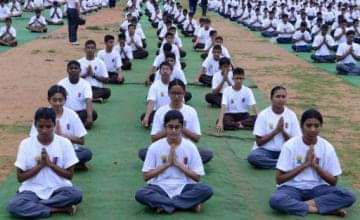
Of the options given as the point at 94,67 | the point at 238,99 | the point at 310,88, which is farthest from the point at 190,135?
the point at 310,88

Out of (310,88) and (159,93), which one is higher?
(159,93)

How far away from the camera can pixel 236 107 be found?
29.1 ft

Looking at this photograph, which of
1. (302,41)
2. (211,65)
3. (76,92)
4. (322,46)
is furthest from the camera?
(302,41)

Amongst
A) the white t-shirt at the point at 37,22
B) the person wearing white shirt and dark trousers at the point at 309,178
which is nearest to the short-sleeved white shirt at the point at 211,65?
the person wearing white shirt and dark trousers at the point at 309,178

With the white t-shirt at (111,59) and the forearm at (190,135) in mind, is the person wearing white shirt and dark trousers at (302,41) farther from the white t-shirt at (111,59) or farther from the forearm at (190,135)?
the forearm at (190,135)

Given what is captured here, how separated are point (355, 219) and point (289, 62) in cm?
1037

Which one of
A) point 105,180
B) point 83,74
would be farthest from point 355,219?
point 83,74

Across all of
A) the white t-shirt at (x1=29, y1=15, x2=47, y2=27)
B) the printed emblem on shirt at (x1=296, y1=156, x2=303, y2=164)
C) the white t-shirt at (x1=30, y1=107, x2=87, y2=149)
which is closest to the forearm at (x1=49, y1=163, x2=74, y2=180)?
the white t-shirt at (x1=30, y1=107, x2=87, y2=149)

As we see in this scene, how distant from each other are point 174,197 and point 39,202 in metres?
1.06

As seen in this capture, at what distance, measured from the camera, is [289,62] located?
1579cm

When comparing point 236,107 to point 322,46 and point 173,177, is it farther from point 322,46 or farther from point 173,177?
point 322,46

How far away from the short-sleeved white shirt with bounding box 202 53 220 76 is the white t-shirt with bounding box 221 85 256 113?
2.83m

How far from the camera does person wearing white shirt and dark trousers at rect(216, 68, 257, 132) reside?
869 cm

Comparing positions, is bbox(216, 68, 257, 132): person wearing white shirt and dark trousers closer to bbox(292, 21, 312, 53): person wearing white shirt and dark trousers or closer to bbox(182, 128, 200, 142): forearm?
bbox(182, 128, 200, 142): forearm
